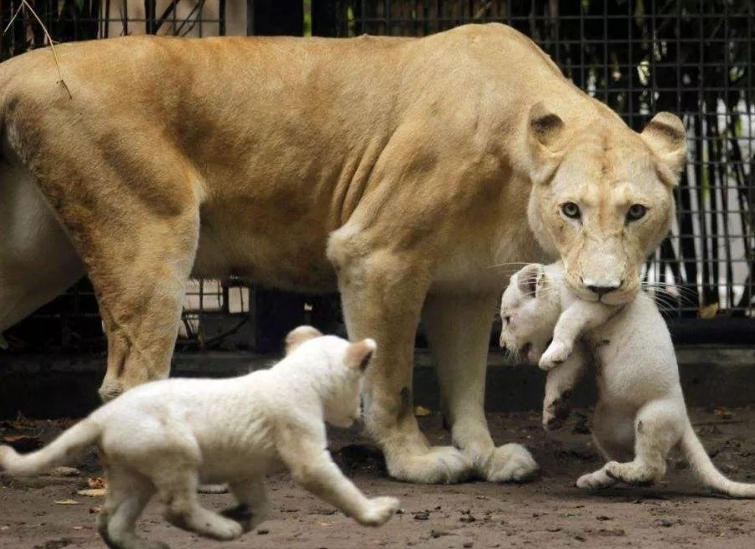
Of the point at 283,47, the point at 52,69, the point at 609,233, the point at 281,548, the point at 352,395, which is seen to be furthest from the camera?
the point at 283,47

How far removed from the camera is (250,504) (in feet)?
15.0

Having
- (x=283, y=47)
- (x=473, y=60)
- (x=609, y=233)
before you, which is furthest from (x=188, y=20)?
(x=609, y=233)

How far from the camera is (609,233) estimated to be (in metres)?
5.75

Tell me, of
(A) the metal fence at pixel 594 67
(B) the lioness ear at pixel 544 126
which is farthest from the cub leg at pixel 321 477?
(A) the metal fence at pixel 594 67

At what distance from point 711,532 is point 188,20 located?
3950 millimetres

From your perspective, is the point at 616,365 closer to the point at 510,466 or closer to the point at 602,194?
the point at 602,194

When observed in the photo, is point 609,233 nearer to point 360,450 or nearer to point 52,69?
point 360,450

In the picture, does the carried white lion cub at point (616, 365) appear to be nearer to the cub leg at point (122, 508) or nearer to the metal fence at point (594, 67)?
the cub leg at point (122, 508)

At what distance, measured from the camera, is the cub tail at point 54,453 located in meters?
4.36

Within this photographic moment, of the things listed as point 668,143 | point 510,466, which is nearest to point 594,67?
point 668,143

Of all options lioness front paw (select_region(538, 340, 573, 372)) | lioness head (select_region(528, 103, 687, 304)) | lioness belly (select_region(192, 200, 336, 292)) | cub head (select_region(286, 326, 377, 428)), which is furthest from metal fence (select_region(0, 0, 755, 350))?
cub head (select_region(286, 326, 377, 428))

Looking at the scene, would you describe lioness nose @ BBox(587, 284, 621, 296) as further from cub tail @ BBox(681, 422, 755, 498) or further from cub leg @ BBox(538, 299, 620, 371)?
cub tail @ BBox(681, 422, 755, 498)

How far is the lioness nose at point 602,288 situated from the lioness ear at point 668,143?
25.7 inches

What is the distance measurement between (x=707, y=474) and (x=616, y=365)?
21.7 inches
